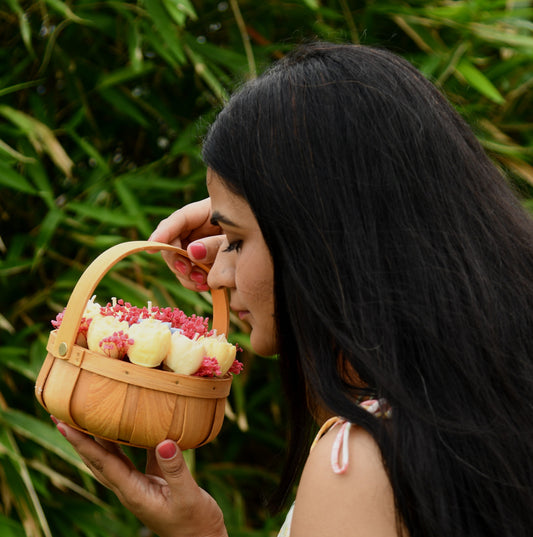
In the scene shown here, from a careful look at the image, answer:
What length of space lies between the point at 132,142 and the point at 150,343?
1.34 meters

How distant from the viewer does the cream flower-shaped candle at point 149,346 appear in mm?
961

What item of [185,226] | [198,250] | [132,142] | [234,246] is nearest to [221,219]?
[234,246]

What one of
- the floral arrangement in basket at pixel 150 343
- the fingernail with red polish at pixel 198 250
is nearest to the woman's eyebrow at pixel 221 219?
the floral arrangement in basket at pixel 150 343

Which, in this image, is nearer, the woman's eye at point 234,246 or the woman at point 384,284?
the woman at point 384,284

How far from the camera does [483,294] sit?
0.86 meters

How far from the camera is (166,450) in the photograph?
0.99 meters

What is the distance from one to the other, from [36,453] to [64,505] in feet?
0.52

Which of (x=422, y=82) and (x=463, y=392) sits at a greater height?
(x=422, y=82)

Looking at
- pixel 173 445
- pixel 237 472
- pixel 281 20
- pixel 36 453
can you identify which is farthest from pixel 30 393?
pixel 281 20

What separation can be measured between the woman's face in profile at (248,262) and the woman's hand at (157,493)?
20 cm

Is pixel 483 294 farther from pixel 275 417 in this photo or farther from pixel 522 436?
pixel 275 417

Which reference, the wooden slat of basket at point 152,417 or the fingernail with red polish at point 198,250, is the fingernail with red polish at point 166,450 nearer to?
the wooden slat of basket at point 152,417

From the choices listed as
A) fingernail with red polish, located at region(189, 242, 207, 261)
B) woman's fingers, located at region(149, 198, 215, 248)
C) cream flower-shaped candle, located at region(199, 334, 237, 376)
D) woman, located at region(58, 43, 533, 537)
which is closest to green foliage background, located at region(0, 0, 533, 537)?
woman's fingers, located at region(149, 198, 215, 248)

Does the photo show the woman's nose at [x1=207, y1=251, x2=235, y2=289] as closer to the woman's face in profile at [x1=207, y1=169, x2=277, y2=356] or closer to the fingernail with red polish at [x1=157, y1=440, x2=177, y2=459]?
the woman's face in profile at [x1=207, y1=169, x2=277, y2=356]
